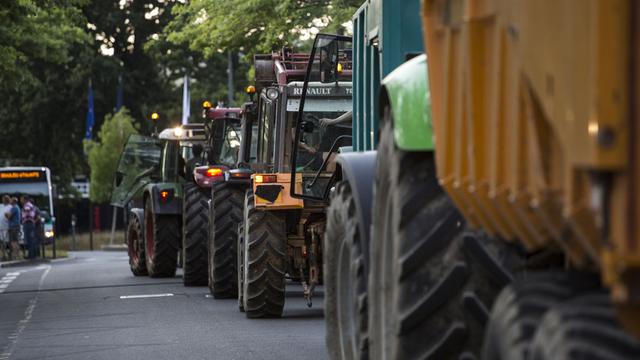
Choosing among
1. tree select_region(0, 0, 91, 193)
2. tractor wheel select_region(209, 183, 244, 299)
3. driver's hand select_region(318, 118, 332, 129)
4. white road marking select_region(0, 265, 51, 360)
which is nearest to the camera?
white road marking select_region(0, 265, 51, 360)

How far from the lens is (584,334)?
171 inches

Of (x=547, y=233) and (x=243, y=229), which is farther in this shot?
(x=243, y=229)

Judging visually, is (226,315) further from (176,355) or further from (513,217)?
(513,217)

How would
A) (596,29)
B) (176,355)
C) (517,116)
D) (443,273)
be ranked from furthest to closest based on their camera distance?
(176,355)
(443,273)
(517,116)
(596,29)

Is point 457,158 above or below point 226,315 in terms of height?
above

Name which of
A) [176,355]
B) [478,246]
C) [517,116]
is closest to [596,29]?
[517,116]

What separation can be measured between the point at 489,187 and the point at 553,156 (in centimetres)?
75

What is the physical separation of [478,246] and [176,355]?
6.36m

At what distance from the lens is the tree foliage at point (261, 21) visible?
3139cm

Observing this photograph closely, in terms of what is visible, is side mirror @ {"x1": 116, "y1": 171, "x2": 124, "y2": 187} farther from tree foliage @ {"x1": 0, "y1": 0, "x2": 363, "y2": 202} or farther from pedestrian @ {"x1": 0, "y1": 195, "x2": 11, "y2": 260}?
tree foliage @ {"x1": 0, "y1": 0, "x2": 363, "y2": 202}

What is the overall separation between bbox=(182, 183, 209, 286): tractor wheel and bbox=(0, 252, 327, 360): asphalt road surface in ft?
1.08

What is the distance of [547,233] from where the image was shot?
502 cm

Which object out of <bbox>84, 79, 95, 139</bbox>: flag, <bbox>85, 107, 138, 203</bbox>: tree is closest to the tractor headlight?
<bbox>85, 107, 138, 203</bbox>: tree

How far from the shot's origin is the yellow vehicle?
409cm
